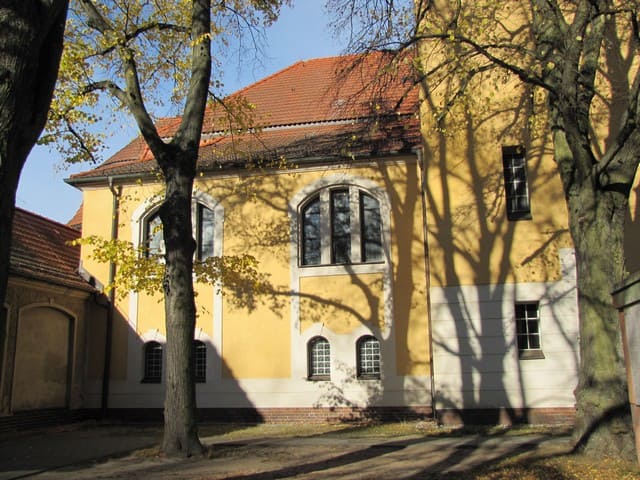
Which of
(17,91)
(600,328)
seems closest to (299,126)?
(600,328)

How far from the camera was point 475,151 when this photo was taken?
585 inches

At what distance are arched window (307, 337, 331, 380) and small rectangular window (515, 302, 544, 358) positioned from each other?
4.79 metres

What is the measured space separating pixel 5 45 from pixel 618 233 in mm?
8884

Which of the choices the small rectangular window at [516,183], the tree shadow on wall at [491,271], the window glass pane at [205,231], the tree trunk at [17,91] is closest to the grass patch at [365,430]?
the tree shadow on wall at [491,271]

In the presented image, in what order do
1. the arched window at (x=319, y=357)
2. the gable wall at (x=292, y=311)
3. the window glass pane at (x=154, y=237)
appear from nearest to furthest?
the gable wall at (x=292, y=311)
the arched window at (x=319, y=357)
the window glass pane at (x=154, y=237)

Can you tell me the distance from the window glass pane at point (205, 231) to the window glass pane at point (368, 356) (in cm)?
507

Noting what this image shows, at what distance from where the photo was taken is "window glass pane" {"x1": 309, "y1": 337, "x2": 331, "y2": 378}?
52.2 ft

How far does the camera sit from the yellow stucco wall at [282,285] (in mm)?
15562

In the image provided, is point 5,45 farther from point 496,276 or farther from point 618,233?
point 496,276

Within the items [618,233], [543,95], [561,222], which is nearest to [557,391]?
[561,222]

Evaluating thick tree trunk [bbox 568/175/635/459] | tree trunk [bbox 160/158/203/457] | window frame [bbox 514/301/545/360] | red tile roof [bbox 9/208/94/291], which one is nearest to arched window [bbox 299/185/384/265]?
window frame [bbox 514/301/545/360]

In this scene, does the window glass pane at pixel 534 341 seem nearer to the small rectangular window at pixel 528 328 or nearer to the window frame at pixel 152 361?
the small rectangular window at pixel 528 328

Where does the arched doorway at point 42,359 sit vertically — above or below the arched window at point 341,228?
below

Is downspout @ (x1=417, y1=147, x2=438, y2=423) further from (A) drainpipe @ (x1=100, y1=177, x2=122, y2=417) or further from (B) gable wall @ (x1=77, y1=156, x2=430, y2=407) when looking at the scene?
(A) drainpipe @ (x1=100, y1=177, x2=122, y2=417)
